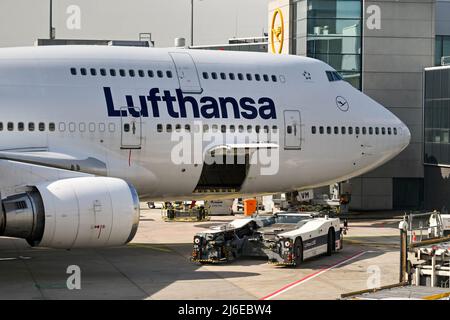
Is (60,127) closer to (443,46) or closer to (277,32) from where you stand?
(277,32)

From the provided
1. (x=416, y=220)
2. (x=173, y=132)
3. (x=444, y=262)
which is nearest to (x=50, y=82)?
(x=173, y=132)

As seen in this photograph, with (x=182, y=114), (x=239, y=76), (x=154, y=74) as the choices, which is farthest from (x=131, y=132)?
(x=239, y=76)

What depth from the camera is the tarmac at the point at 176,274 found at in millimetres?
22797

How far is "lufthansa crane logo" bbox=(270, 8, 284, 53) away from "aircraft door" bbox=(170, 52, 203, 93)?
17370 mm

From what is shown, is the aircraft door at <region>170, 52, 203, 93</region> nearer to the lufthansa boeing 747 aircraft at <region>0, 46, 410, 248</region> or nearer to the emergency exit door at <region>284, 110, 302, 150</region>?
the lufthansa boeing 747 aircraft at <region>0, 46, 410, 248</region>

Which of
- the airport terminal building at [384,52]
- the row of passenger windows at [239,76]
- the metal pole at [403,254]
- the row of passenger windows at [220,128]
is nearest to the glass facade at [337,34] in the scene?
the airport terminal building at [384,52]

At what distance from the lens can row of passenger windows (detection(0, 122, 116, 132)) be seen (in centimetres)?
2766

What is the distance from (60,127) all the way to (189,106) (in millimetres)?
4607

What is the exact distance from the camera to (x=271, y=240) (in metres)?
27.5

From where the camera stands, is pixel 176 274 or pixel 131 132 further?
pixel 131 132

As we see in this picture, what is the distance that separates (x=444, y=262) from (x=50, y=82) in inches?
548

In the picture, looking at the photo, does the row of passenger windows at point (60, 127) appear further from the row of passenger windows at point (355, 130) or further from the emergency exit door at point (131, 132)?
the row of passenger windows at point (355, 130)

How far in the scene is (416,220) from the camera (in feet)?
136
